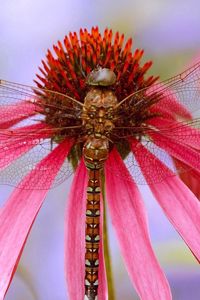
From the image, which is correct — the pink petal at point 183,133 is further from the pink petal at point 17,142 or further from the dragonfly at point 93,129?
the pink petal at point 17,142

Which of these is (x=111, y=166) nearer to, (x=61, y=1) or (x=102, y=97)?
(x=102, y=97)

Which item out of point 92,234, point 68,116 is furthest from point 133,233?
point 68,116

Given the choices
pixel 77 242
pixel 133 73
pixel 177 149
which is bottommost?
pixel 77 242

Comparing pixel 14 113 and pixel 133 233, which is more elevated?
pixel 14 113

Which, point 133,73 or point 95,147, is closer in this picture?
point 95,147

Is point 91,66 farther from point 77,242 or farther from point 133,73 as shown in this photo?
point 77,242

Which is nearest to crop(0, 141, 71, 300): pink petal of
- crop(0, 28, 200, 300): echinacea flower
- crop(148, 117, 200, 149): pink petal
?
crop(0, 28, 200, 300): echinacea flower

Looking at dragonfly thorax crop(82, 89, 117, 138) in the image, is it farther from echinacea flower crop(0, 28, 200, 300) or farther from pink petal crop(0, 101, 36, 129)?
pink petal crop(0, 101, 36, 129)
